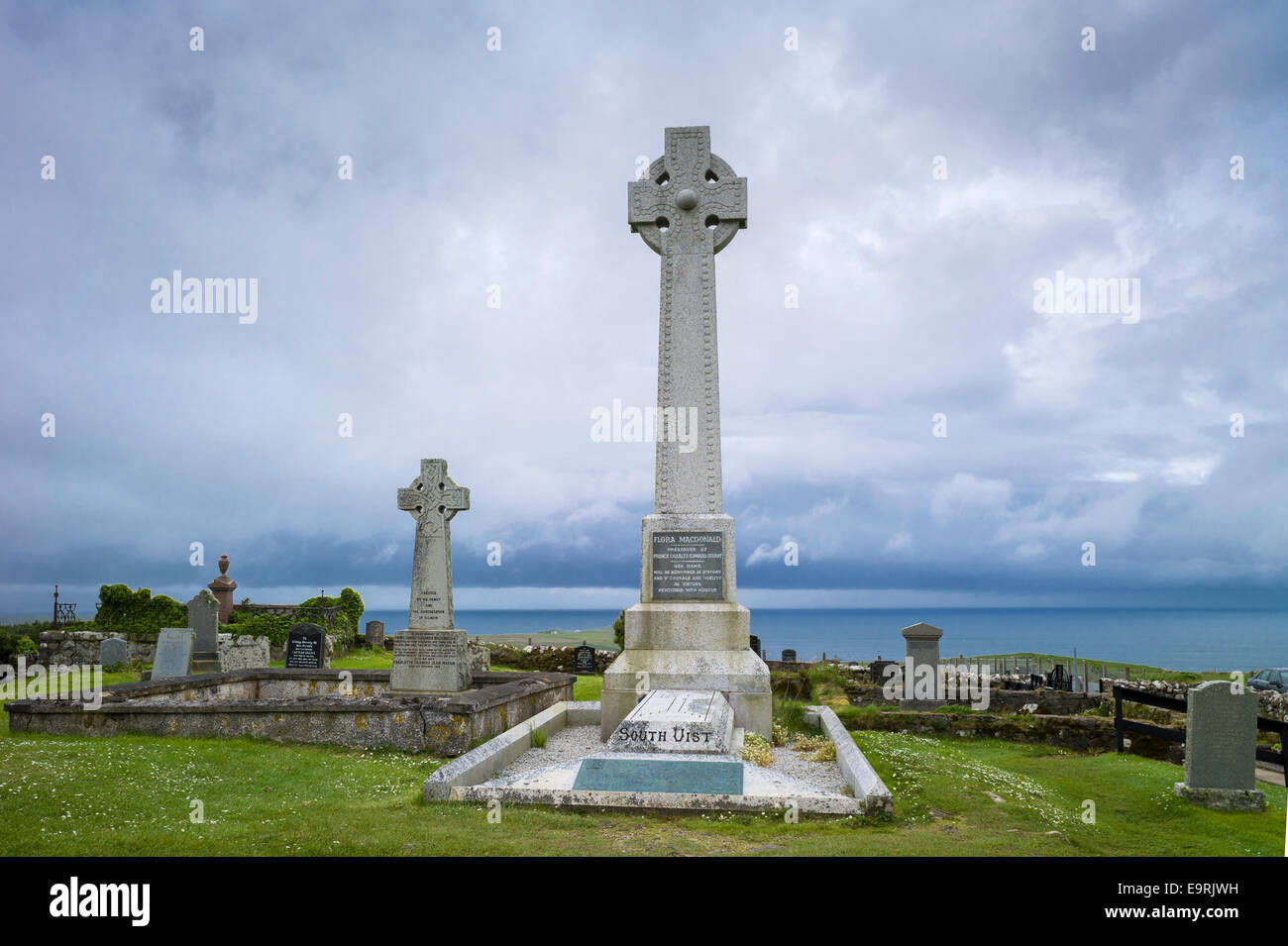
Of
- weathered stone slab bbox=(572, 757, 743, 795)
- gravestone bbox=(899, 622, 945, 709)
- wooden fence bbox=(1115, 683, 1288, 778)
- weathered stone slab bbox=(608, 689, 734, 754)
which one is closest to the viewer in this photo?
weathered stone slab bbox=(572, 757, 743, 795)

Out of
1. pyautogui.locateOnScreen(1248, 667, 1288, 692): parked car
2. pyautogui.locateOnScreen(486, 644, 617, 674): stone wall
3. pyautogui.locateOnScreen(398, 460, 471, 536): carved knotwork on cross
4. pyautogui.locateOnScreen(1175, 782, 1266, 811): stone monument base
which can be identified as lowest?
pyautogui.locateOnScreen(1248, 667, 1288, 692): parked car

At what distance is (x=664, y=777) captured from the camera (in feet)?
21.4

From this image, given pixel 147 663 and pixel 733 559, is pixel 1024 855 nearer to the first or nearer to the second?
pixel 733 559

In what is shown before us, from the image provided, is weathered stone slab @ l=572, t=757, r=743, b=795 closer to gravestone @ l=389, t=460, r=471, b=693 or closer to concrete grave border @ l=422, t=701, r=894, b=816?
concrete grave border @ l=422, t=701, r=894, b=816

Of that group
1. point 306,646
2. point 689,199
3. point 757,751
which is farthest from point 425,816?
point 306,646

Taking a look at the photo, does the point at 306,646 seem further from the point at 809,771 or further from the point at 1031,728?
the point at 1031,728

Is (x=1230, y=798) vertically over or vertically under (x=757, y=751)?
under

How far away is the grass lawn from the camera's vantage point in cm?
525

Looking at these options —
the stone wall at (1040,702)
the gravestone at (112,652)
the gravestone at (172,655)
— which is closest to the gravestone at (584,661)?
the stone wall at (1040,702)

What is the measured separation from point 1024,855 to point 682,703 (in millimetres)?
4054

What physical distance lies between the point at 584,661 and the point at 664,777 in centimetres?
1672

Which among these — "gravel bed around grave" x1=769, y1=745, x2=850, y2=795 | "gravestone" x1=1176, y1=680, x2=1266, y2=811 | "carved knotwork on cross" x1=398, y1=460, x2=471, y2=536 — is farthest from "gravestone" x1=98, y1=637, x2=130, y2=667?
"gravestone" x1=1176, y1=680, x2=1266, y2=811

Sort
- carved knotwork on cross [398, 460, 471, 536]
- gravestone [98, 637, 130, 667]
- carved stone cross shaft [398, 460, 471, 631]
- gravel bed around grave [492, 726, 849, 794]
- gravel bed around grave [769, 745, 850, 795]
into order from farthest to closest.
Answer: gravestone [98, 637, 130, 667], carved knotwork on cross [398, 460, 471, 536], carved stone cross shaft [398, 460, 471, 631], gravel bed around grave [492, 726, 849, 794], gravel bed around grave [769, 745, 850, 795]

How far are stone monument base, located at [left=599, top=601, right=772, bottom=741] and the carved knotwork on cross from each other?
3920 mm
